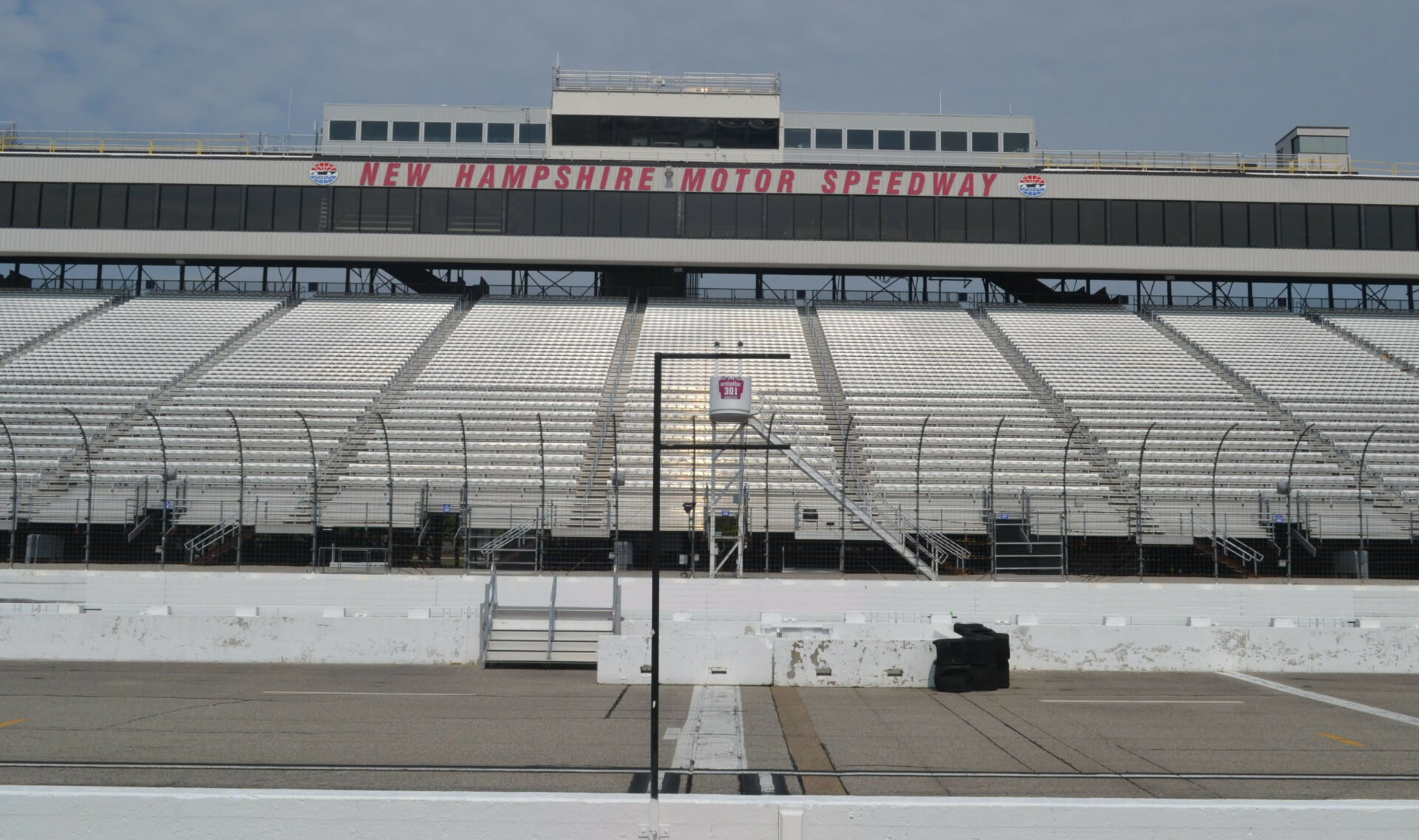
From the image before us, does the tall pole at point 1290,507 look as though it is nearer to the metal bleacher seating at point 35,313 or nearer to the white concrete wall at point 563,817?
the white concrete wall at point 563,817

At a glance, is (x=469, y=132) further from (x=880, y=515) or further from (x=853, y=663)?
(x=853, y=663)

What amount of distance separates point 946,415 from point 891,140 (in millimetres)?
19380

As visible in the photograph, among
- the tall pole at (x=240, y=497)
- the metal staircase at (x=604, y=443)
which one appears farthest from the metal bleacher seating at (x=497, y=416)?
the tall pole at (x=240, y=497)

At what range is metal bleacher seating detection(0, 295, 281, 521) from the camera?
2823 centimetres

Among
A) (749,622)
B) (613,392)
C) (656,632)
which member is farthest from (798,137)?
(656,632)

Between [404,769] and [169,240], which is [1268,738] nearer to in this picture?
[404,769]

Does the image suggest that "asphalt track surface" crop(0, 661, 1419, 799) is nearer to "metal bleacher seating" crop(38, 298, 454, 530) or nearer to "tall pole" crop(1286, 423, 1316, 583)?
"tall pole" crop(1286, 423, 1316, 583)

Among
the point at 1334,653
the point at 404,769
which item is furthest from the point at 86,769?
the point at 1334,653

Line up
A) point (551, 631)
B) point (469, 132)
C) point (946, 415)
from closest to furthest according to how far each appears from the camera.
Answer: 1. point (551, 631)
2. point (946, 415)
3. point (469, 132)

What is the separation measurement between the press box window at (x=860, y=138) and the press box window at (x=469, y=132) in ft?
56.7

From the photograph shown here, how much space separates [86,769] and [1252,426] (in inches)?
1262

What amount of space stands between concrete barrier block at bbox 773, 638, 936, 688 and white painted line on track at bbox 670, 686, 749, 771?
101 cm

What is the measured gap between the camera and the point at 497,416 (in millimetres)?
30750

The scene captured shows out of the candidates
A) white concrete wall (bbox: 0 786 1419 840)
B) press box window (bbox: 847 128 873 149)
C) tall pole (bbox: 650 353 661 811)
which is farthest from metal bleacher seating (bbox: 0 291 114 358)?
tall pole (bbox: 650 353 661 811)
